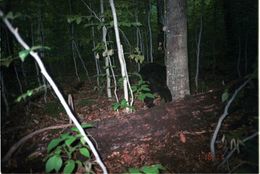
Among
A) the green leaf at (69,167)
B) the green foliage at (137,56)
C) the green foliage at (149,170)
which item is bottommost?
the green foliage at (149,170)

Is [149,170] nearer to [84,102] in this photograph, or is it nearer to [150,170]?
[150,170]

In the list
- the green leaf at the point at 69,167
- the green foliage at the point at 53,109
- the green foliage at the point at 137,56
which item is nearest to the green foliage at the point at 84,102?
the green foliage at the point at 53,109

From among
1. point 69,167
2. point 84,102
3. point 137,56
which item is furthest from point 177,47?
point 84,102

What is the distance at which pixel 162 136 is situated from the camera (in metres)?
4.15

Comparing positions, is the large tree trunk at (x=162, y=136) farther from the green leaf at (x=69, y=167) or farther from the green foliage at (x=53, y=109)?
the green foliage at (x=53, y=109)

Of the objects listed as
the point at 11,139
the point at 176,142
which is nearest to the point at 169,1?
the point at 176,142

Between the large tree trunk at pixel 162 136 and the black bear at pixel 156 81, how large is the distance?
173 centimetres

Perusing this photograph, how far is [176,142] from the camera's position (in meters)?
3.96

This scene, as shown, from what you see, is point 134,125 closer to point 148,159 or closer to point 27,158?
point 148,159

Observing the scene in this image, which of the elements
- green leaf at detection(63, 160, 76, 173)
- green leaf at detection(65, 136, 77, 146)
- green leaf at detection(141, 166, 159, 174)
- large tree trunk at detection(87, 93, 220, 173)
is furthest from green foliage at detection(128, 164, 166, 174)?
green leaf at detection(65, 136, 77, 146)

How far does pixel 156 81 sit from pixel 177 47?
89.3 inches

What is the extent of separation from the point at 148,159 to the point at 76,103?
5391 millimetres

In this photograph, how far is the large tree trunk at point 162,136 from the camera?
3.67 m

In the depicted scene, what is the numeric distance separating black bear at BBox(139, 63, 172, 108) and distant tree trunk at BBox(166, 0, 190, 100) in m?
0.39
